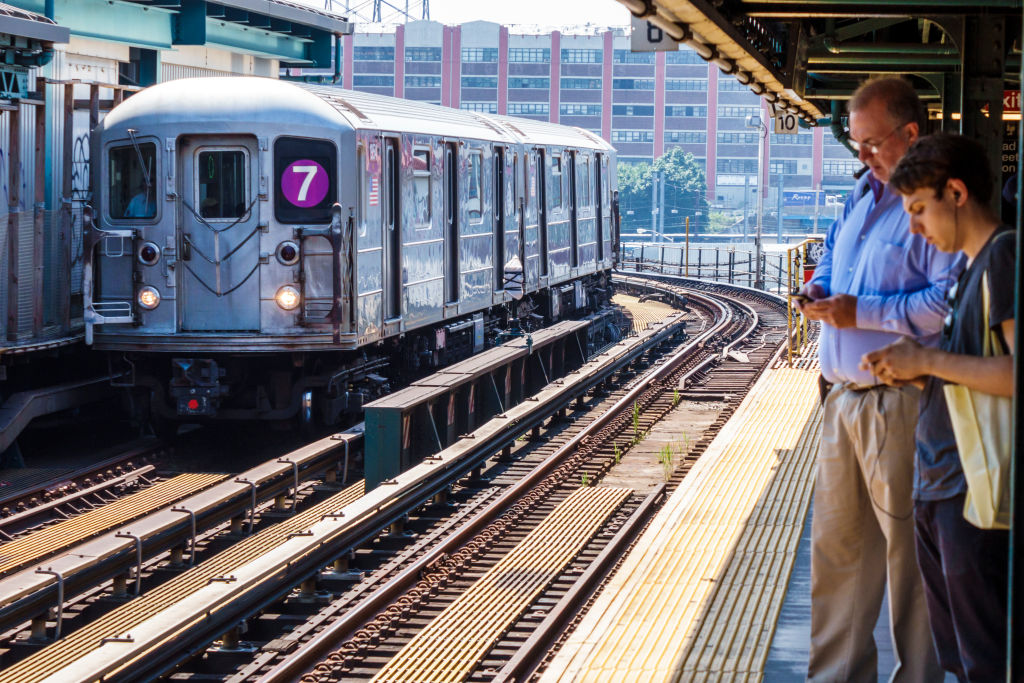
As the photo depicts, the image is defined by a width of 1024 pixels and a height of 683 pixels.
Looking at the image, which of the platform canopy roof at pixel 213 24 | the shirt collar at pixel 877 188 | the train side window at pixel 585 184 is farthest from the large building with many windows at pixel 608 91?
the shirt collar at pixel 877 188

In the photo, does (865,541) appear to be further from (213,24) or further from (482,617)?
(213,24)

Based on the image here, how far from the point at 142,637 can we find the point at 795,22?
6.95 meters

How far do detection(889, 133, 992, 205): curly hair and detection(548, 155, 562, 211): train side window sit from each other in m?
18.2

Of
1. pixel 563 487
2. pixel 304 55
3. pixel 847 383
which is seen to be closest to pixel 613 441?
pixel 563 487

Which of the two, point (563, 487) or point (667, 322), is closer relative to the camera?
point (563, 487)

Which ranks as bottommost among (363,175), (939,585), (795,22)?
(939,585)

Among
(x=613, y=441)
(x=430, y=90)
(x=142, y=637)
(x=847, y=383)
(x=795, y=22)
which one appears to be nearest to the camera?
(x=847, y=383)

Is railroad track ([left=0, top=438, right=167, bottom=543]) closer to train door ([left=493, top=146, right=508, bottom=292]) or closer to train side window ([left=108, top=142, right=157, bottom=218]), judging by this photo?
train side window ([left=108, top=142, right=157, bottom=218])

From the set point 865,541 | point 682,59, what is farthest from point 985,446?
point 682,59

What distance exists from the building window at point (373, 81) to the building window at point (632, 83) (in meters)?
15.3

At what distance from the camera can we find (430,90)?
3780 inches

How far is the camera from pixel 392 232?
14719 millimetres

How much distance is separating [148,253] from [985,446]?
10925 millimetres

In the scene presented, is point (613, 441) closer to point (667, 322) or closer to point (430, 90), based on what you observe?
A: point (667, 322)
